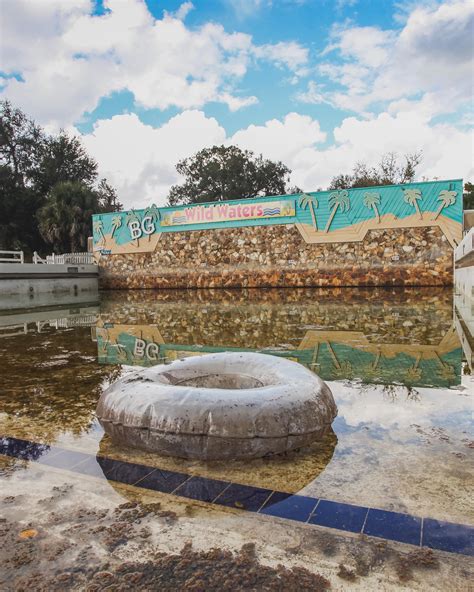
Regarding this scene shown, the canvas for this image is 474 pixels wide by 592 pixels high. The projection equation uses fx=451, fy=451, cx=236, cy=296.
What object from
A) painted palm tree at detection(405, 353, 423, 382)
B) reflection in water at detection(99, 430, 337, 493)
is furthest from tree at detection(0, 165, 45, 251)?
reflection in water at detection(99, 430, 337, 493)

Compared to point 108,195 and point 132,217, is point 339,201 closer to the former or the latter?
point 132,217

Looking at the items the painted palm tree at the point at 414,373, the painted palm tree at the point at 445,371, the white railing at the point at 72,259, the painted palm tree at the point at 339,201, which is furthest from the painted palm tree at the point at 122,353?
the white railing at the point at 72,259

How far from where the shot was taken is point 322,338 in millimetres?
5988

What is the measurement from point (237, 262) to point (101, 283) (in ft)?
22.6

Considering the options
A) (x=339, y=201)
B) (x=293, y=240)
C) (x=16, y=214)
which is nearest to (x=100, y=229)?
(x=293, y=240)

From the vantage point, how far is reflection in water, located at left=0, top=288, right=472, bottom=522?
2.10m

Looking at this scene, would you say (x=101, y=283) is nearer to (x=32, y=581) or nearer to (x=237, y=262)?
(x=237, y=262)

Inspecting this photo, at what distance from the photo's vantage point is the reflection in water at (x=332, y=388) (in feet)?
6.88

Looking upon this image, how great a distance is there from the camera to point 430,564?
1443 millimetres

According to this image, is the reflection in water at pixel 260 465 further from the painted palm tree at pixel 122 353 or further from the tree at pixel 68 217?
the tree at pixel 68 217

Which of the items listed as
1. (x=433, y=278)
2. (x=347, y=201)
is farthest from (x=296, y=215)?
(x=433, y=278)

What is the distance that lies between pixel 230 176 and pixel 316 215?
69.5ft

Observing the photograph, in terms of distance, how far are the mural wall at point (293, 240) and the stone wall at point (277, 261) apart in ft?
0.11

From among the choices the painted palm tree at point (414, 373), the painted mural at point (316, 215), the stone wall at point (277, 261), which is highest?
the painted mural at point (316, 215)
